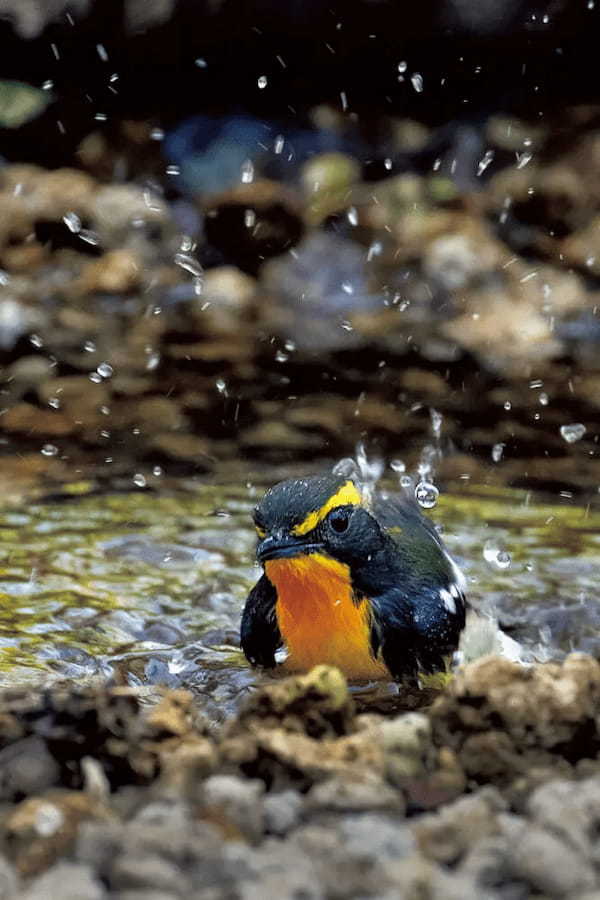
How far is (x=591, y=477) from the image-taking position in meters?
5.80

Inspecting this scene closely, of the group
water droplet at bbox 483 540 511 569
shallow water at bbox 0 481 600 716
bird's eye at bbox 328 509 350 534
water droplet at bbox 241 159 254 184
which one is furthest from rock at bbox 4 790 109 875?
water droplet at bbox 241 159 254 184

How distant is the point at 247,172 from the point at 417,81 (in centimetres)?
119

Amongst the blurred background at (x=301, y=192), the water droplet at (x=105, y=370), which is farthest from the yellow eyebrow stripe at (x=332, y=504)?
the water droplet at (x=105, y=370)

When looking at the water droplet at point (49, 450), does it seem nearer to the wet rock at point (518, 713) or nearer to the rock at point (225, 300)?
the rock at point (225, 300)

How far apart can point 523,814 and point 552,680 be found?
1.16 feet

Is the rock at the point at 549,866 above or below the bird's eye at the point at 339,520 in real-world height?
below

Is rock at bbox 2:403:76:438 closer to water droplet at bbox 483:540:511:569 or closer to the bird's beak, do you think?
water droplet at bbox 483:540:511:569

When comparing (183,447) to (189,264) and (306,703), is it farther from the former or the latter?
(306,703)

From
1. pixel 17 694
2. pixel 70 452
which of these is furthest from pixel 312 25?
pixel 17 694

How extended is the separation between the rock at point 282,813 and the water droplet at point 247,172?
685 cm

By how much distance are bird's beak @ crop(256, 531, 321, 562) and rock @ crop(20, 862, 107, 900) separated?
1811 mm

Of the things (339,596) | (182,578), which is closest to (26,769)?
(339,596)

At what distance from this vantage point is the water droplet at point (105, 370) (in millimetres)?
7055

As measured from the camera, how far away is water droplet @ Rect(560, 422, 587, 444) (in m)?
6.28
